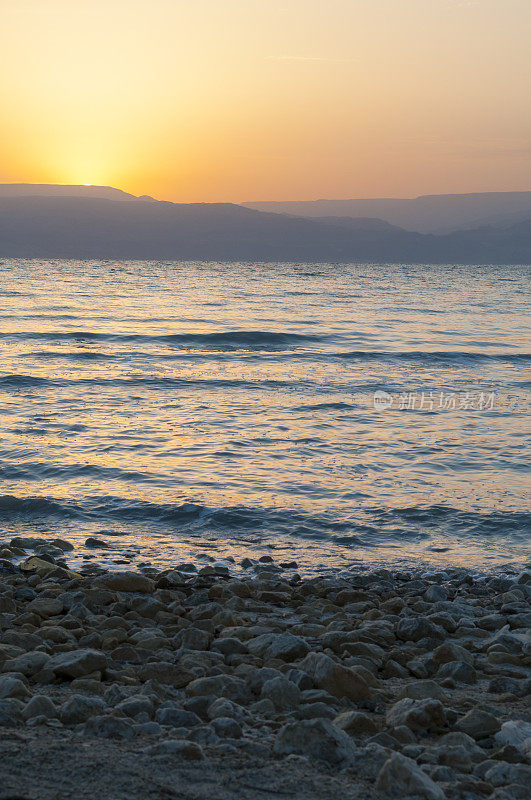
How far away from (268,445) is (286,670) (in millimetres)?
8079

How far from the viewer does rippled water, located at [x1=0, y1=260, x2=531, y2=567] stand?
8734mm

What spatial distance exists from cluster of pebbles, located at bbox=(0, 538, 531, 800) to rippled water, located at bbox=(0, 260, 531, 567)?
1442 millimetres

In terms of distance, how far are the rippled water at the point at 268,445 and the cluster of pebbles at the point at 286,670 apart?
1.44m

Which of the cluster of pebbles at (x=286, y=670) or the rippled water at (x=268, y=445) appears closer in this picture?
the cluster of pebbles at (x=286, y=670)

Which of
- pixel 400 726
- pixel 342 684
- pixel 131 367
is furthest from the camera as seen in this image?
pixel 131 367

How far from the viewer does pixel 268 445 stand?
12586mm

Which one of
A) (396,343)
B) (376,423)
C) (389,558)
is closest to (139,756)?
(389,558)

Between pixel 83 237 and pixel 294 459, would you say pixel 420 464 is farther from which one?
pixel 83 237

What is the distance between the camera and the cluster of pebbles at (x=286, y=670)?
3.43 meters

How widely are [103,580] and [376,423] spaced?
29.1ft

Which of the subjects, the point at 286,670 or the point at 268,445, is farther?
the point at 268,445

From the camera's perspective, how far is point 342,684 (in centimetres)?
425

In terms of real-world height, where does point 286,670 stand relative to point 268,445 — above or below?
above

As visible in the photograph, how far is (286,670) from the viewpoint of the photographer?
179 inches
